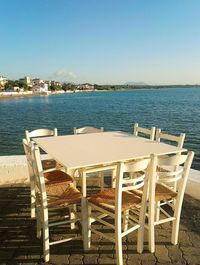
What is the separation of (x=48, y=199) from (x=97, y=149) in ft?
2.49

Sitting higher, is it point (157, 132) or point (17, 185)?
point (157, 132)

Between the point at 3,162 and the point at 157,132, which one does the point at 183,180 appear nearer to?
the point at 157,132

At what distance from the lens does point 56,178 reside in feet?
11.6

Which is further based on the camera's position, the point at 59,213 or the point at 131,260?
the point at 59,213

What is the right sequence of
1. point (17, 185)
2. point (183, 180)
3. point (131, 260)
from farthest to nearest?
point (17, 185)
point (183, 180)
point (131, 260)

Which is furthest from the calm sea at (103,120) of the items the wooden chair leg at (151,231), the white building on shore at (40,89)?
the white building on shore at (40,89)

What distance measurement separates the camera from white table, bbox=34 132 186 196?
2721mm

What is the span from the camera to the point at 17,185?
182 inches

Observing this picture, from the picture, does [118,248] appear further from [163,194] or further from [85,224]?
[163,194]

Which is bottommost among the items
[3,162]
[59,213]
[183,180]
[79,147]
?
[59,213]

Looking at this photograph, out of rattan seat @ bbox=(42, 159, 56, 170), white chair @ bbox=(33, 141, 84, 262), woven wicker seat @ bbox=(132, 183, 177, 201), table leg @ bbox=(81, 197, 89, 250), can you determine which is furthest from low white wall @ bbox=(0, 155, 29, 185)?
woven wicker seat @ bbox=(132, 183, 177, 201)

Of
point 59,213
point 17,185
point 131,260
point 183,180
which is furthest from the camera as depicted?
point 17,185

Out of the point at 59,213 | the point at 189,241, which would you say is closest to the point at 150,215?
the point at 189,241

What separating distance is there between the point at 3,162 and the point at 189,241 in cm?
308
